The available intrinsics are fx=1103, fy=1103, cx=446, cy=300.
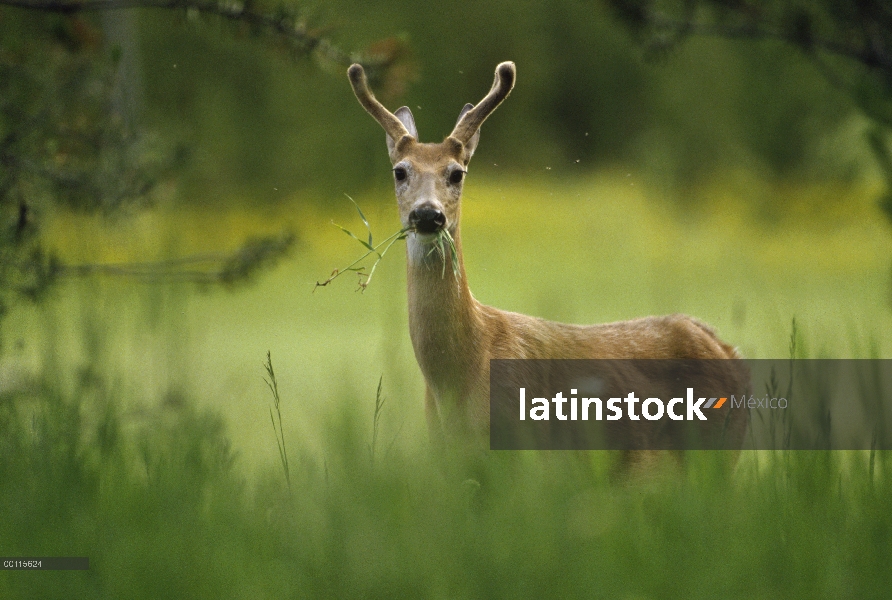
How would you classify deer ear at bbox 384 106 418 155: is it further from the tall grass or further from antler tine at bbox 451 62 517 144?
the tall grass

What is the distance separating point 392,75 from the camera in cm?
413

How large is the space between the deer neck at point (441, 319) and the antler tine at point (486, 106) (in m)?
0.31

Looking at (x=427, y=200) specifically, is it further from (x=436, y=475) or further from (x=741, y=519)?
(x=741, y=519)

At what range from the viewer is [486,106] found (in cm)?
352

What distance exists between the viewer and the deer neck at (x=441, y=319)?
3480 millimetres

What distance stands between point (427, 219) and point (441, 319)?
432mm

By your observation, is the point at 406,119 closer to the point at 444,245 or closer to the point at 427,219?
the point at 444,245

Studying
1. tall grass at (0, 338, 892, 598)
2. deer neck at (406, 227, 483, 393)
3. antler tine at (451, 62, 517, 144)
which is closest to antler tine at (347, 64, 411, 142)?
antler tine at (451, 62, 517, 144)

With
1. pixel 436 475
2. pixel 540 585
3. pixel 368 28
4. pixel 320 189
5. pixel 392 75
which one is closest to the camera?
pixel 540 585

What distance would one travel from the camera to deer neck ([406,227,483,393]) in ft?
11.4

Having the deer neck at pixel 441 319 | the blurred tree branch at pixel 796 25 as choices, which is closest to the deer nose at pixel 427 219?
the deer neck at pixel 441 319

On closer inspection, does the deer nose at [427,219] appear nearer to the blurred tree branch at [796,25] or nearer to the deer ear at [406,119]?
the deer ear at [406,119]

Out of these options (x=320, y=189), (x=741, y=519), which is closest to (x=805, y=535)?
(x=741, y=519)

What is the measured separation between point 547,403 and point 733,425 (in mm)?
886
